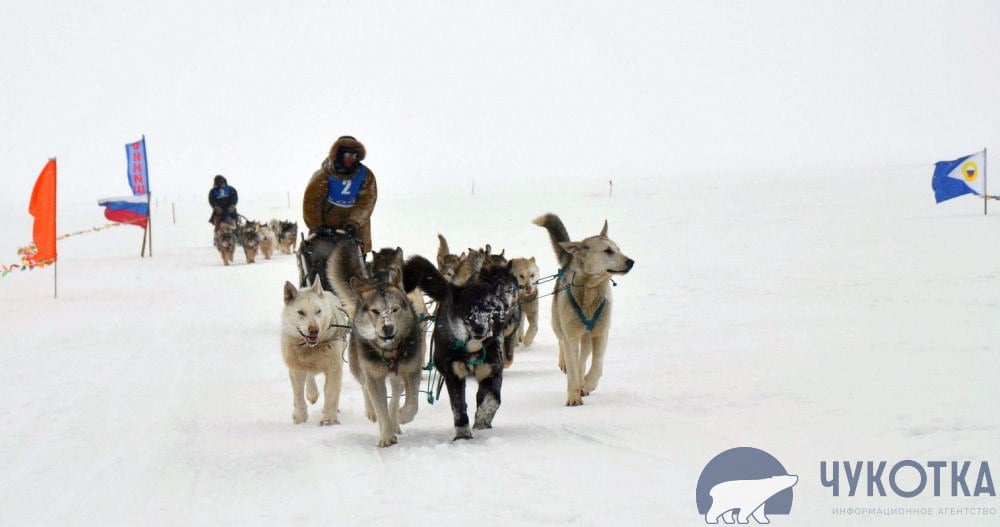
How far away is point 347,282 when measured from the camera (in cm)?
621

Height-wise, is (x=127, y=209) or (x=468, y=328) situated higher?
(x=127, y=209)

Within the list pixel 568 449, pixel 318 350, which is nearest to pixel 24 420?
pixel 318 350

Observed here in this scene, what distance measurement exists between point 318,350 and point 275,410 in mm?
876

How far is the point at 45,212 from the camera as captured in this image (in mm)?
13914

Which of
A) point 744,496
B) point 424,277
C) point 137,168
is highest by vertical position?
point 137,168

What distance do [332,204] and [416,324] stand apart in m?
2.59

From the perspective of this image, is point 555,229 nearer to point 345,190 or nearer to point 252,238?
point 345,190

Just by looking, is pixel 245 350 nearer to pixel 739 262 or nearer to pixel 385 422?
pixel 385 422

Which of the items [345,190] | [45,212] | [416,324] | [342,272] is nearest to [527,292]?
[345,190]

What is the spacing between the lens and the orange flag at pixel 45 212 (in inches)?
544

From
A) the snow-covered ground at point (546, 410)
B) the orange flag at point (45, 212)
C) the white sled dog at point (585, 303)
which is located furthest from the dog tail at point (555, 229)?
the orange flag at point (45, 212)

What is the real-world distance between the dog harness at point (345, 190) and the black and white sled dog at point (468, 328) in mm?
2437

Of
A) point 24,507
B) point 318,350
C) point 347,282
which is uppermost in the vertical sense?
point 347,282

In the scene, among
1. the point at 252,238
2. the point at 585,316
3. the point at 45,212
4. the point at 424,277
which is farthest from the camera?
the point at 252,238
